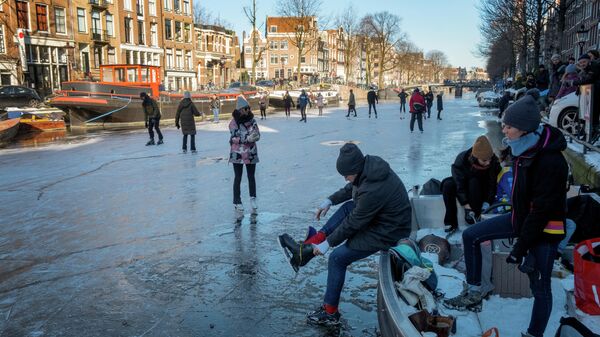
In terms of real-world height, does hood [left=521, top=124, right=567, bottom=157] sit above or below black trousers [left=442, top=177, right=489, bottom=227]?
above

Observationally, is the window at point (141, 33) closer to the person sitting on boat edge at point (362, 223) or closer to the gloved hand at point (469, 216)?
the gloved hand at point (469, 216)

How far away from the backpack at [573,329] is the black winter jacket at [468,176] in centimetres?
254

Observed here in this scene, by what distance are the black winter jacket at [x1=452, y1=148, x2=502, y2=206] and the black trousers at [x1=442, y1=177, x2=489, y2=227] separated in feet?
0.11

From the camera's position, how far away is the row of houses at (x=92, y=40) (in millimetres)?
34156

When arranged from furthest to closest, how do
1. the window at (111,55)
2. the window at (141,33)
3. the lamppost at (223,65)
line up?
1. the lamppost at (223,65)
2. the window at (141,33)
3. the window at (111,55)

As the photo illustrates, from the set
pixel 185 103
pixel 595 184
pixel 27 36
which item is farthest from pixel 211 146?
pixel 27 36

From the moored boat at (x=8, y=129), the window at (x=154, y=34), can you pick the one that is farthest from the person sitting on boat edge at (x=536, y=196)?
the window at (x=154, y=34)

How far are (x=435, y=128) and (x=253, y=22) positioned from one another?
98.0 ft

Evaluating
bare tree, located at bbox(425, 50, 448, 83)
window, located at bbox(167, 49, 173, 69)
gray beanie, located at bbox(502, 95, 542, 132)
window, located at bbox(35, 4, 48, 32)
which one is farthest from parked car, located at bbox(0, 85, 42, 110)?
bare tree, located at bbox(425, 50, 448, 83)

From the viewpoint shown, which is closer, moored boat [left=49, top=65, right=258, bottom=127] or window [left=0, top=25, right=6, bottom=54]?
moored boat [left=49, top=65, right=258, bottom=127]

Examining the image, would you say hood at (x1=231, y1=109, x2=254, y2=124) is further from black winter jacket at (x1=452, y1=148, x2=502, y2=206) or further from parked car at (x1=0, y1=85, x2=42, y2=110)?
parked car at (x1=0, y1=85, x2=42, y2=110)

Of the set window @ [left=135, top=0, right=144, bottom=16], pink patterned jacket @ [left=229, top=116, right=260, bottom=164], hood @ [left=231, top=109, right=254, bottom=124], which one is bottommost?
pink patterned jacket @ [left=229, top=116, right=260, bottom=164]

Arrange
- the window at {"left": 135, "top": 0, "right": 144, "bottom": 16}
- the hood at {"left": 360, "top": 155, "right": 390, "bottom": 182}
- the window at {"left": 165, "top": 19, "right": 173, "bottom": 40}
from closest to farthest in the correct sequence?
the hood at {"left": 360, "top": 155, "right": 390, "bottom": 182}
the window at {"left": 135, "top": 0, "right": 144, "bottom": 16}
the window at {"left": 165, "top": 19, "right": 173, "bottom": 40}

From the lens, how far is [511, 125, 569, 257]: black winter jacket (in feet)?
9.80
